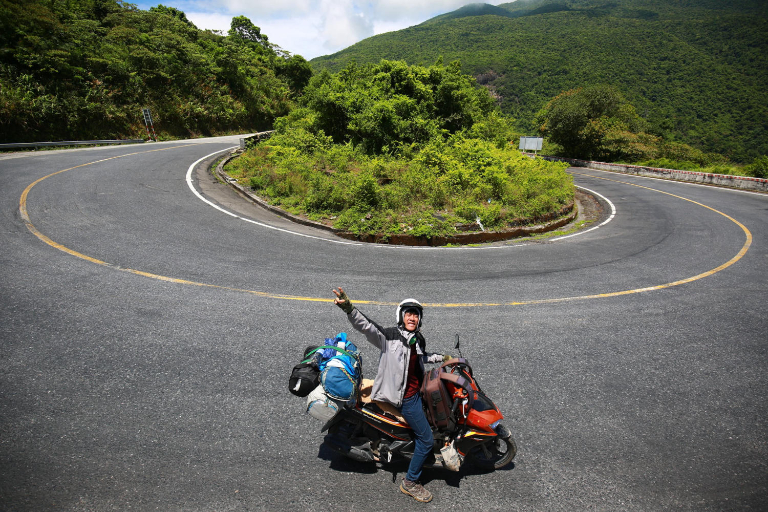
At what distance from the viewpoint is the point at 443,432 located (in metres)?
3.13

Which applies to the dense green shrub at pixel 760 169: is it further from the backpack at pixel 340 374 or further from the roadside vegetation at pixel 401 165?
the backpack at pixel 340 374

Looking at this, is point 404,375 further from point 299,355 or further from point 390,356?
point 299,355

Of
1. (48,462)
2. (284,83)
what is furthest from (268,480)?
(284,83)

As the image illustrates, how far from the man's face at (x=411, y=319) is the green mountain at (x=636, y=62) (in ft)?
212

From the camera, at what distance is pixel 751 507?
2820 mm

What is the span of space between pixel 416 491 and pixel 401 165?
484 inches

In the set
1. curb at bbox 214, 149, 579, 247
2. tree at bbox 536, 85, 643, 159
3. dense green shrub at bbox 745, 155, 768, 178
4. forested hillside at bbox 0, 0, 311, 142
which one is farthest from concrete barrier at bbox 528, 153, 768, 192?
forested hillside at bbox 0, 0, 311, 142

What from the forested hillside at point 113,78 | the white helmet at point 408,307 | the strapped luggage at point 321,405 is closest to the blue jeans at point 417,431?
the strapped luggage at point 321,405

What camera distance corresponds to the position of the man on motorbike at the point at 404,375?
9.71ft

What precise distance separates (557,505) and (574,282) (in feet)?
16.1

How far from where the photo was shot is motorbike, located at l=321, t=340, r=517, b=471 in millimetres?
3078

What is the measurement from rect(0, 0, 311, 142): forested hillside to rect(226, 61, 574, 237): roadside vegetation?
1294 cm

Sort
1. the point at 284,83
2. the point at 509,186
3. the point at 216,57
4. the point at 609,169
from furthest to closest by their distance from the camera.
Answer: the point at 284,83 < the point at 216,57 < the point at 609,169 < the point at 509,186

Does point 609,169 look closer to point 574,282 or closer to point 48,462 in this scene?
point 574,282
